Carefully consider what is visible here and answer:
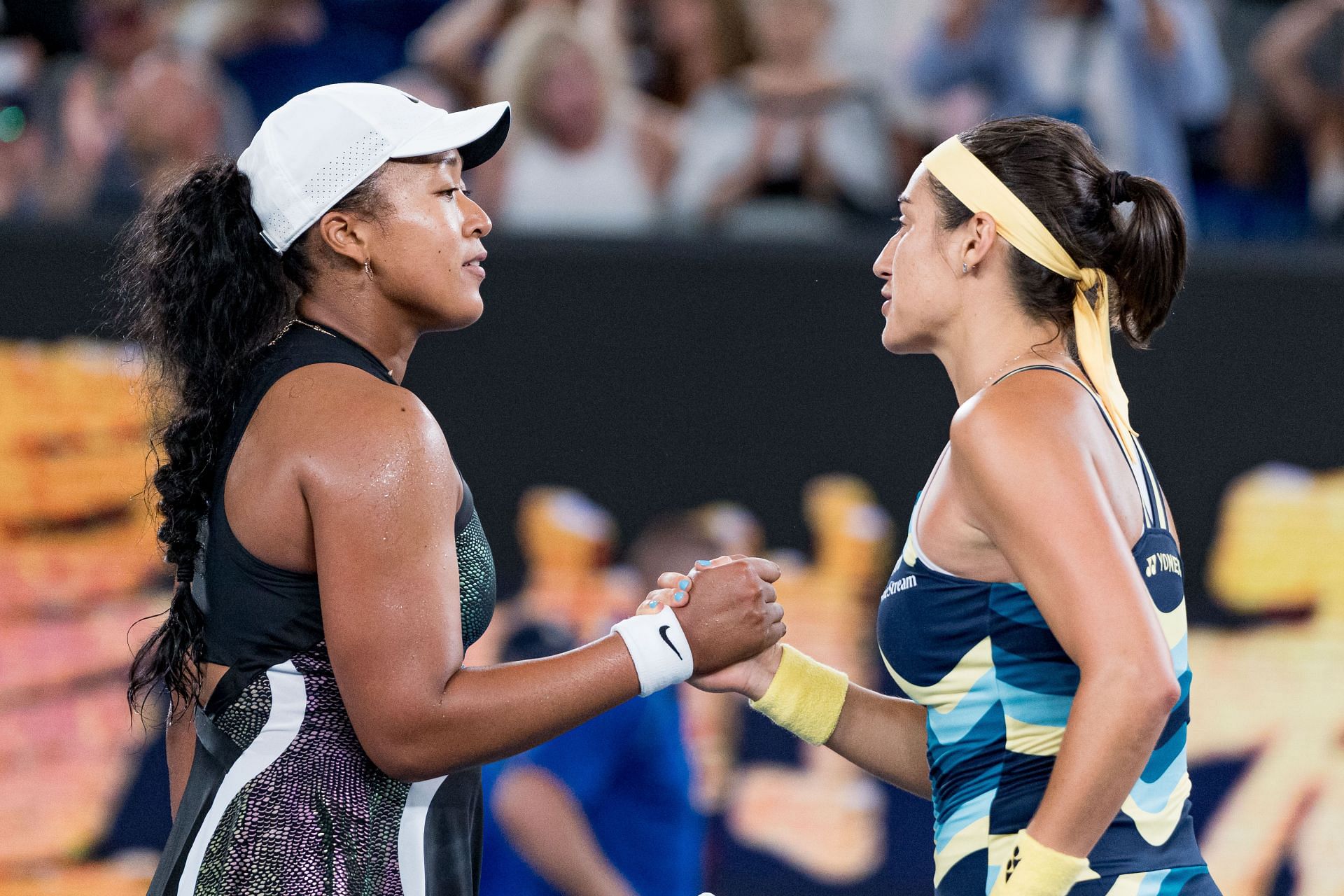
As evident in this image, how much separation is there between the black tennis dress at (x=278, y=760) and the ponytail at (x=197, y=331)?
0.09ft

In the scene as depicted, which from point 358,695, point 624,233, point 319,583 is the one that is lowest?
point 624,233

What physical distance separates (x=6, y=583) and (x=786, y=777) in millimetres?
2528

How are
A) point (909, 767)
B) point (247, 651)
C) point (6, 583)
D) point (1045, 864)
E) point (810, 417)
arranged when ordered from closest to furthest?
point (1045, 864) → point (247, 651) → point (909, 767) → point (810, 417) → point (6, 583)

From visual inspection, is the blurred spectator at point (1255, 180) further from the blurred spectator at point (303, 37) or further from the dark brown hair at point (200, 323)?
the dark brown hair at point (200, 323)

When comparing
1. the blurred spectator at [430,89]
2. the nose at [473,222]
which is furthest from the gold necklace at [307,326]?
the blurred spectator at [430,89]

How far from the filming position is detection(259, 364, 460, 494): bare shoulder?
1.70 meters

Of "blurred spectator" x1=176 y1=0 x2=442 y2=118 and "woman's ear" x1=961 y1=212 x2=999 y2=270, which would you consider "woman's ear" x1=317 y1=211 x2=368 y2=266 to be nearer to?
"woman's ear" x1=961 y1=212 x2=999 y2=270

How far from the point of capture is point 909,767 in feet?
7.00

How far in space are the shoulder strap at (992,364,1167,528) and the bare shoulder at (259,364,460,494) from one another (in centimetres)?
73

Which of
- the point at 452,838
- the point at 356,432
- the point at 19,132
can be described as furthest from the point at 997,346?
the point at 19,132

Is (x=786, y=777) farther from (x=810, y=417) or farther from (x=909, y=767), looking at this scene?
(x=909, y=767)

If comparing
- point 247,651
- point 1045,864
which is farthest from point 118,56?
point 1045,864

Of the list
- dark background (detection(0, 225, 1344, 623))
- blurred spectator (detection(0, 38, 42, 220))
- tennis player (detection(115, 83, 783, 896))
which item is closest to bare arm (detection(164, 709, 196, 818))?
tennis player (detection(115, 83, 783, 896))

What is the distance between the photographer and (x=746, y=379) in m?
4.17
